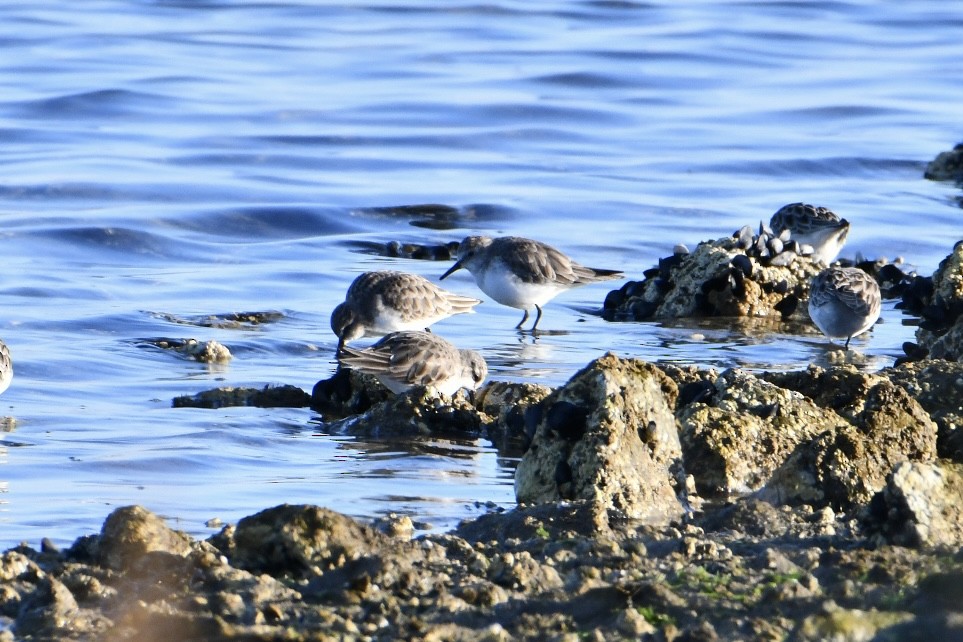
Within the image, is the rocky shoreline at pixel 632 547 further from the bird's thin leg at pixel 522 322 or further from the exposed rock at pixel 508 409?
the bird's thin leg at pixel 522 322

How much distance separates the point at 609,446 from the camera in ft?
16.7

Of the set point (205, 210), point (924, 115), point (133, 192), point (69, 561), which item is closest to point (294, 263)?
point (205, 210)

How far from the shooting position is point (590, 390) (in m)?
5.23

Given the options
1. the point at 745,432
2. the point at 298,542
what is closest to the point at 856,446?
the point at 745,432

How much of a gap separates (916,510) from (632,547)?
0.73 metres

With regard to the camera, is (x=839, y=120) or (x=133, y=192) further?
(x=839, y=120)

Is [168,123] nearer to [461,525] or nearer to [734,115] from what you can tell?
[734,115]

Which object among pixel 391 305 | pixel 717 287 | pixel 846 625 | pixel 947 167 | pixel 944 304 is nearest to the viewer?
pixel 846 625

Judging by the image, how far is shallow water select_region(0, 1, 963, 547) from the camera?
21.6 ft

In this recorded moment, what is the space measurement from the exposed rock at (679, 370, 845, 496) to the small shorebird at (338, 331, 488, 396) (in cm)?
197

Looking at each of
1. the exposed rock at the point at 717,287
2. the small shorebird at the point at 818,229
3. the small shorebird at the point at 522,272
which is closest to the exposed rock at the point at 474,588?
the exposed rock at the point at 717,287

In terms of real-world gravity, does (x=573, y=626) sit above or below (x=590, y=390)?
below

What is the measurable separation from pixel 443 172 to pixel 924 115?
762 centimetres

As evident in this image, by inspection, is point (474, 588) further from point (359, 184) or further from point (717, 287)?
point (359, 184)
